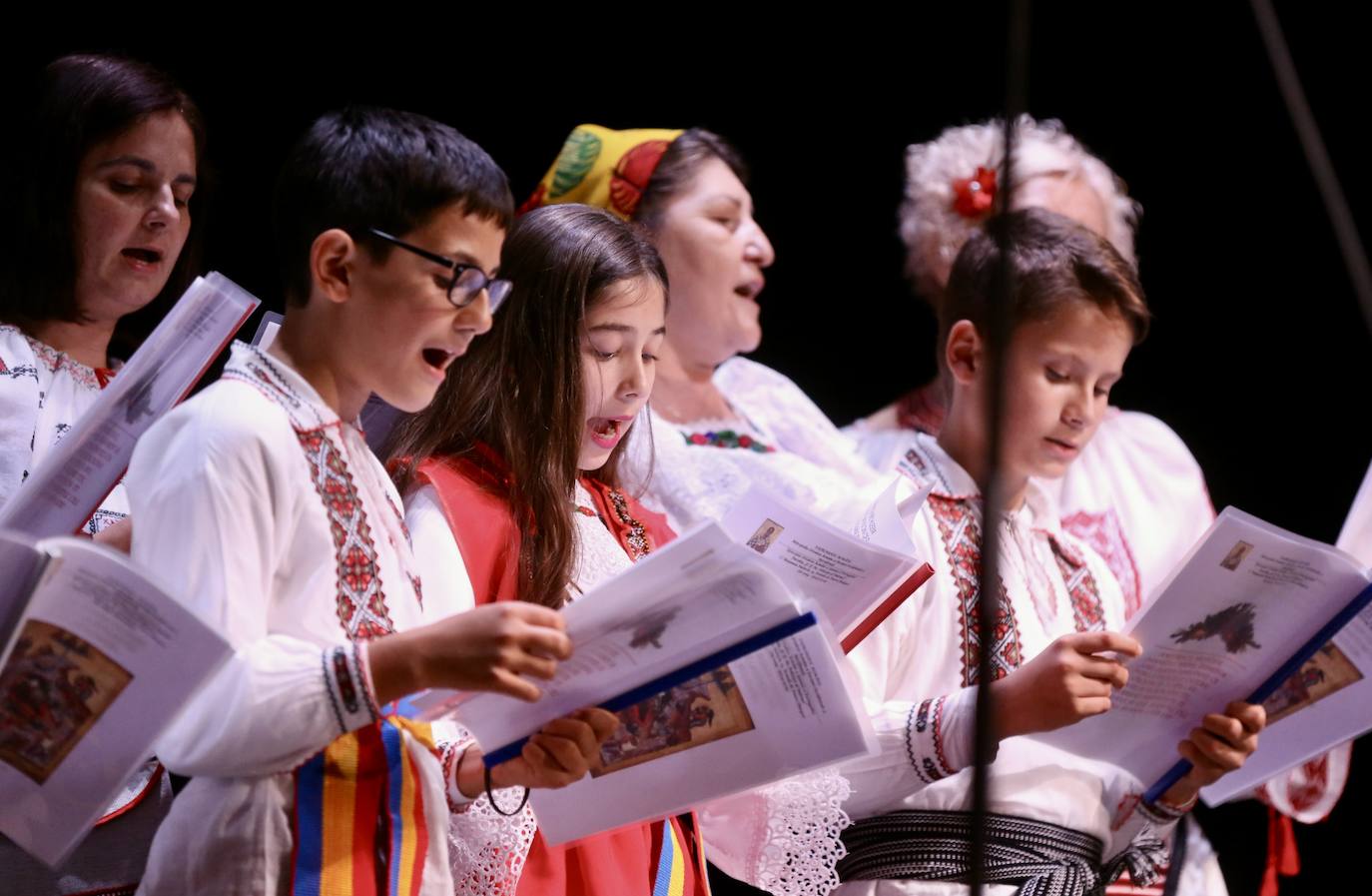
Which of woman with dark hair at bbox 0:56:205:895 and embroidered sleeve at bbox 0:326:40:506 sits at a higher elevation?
woman with dark hair at bbox 0:56:205:895

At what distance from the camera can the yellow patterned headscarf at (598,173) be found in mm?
2643

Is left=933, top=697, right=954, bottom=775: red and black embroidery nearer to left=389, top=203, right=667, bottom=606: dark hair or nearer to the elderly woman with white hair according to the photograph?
left=389, top=203, right=667, bottom=606: dark hair

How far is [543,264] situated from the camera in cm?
192

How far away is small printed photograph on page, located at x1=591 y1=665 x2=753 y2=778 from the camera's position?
1.49m

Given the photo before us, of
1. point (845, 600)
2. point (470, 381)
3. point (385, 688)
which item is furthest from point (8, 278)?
point (845, 600)

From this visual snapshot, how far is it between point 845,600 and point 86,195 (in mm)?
988

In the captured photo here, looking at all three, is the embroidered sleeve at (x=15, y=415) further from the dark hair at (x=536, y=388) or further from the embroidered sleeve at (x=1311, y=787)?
the embroidered sleeve at (x=1311, y=787)

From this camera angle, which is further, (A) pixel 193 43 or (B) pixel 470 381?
(A) pixel 193 43

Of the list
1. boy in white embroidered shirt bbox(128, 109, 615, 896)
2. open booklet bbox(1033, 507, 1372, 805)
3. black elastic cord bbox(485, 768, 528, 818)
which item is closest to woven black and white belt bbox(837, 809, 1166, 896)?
open booklet bbox(1033, 507, 1372, 805)

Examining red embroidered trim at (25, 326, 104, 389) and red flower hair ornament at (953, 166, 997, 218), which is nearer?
red embroidered trim at (25, 326, 104, 389)

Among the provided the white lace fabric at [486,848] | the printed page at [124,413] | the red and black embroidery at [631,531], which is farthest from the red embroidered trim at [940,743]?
the printed page at [124,413]

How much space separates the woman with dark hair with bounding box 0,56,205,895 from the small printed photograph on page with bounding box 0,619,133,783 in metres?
0.55

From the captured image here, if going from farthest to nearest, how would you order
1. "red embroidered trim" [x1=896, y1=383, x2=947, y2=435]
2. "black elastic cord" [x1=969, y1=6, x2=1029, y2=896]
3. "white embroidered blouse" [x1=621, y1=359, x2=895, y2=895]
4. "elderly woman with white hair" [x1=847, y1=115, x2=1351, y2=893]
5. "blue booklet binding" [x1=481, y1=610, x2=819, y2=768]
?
"red embroidered trim" [x1=896, y1=383, x2=947, y2=435], "elderly woman with white hair" [x1=847, y1=115, x2=1351, y2=893], "white embroidered blouse" [x1=621, y1=359, x2=895, y2=895], "blue booklet binding" [x1=481, y1=610, x2=819, y2=768], "black elastic cord" [x1=969, y1=6, x2=1029, y2=896]

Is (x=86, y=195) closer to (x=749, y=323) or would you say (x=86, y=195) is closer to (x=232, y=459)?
(x=232, y=459)
